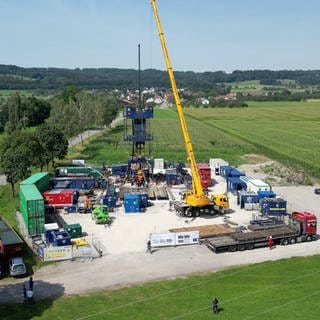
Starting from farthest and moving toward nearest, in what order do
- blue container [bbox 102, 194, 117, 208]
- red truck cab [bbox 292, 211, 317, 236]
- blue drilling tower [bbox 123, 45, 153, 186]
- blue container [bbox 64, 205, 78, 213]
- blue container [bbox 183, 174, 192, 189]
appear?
blue drilling tower [bbox 123, 45, 153, 186]
blue container [bbox 183, 174, 192, 189]
blue container [bbox 102, 194, 117, 208]
blue container [bbox 64, 205, 78, 213]
red truck cab [bbox 292, 211, 317, 236]

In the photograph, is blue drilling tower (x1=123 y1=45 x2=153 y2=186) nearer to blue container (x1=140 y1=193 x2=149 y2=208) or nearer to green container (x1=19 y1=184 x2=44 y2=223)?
blue container (x1=140 y1=193 x2=149 y2=208)

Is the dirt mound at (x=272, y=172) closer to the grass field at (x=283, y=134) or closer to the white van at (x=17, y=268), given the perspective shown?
the grass field at (x=283, y=134)

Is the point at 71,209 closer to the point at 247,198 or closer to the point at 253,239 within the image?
the point at 247,198

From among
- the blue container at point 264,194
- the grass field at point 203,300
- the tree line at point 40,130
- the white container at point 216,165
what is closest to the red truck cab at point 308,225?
the grass field at point 203,300

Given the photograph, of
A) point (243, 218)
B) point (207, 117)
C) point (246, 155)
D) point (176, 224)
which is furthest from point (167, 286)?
point (207, 117)

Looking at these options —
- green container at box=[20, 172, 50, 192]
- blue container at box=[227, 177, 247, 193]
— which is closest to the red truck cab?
blue container at box=[227, 177, 247, 193]

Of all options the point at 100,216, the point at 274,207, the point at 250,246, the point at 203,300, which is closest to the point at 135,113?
Answer: the point at 100,216
